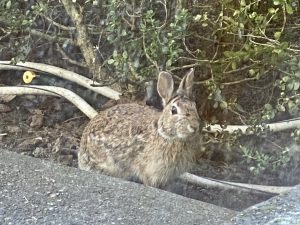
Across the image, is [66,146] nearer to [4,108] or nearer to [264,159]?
[4,108]

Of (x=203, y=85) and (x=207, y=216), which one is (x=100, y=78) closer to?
(x=203, y=85)

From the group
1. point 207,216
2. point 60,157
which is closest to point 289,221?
point 207,216

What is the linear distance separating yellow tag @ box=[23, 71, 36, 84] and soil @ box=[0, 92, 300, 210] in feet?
0.45

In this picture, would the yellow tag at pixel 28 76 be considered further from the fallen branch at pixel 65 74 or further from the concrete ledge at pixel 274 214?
the concrete ledge at pixel 274 214

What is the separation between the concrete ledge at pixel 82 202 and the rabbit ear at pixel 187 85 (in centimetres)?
79

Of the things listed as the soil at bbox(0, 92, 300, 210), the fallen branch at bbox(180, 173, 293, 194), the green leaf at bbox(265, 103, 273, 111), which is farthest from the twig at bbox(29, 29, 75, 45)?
the green leaf at bbox(265, 103, 273, 111)

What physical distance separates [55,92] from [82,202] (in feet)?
7.85

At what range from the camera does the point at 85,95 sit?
6.48m

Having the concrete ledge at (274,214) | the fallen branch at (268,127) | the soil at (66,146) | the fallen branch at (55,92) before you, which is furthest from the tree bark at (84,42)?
the concrete ledge at (274,214)

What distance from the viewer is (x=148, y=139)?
5.29 meters

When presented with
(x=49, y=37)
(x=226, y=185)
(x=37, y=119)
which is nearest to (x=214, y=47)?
(x=226, y=185)

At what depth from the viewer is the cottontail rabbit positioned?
511 cm

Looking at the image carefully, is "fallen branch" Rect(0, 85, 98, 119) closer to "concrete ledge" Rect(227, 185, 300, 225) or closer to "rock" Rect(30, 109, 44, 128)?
"rock" Rect(30, 109, 44, 128)

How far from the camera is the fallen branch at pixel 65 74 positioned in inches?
245
